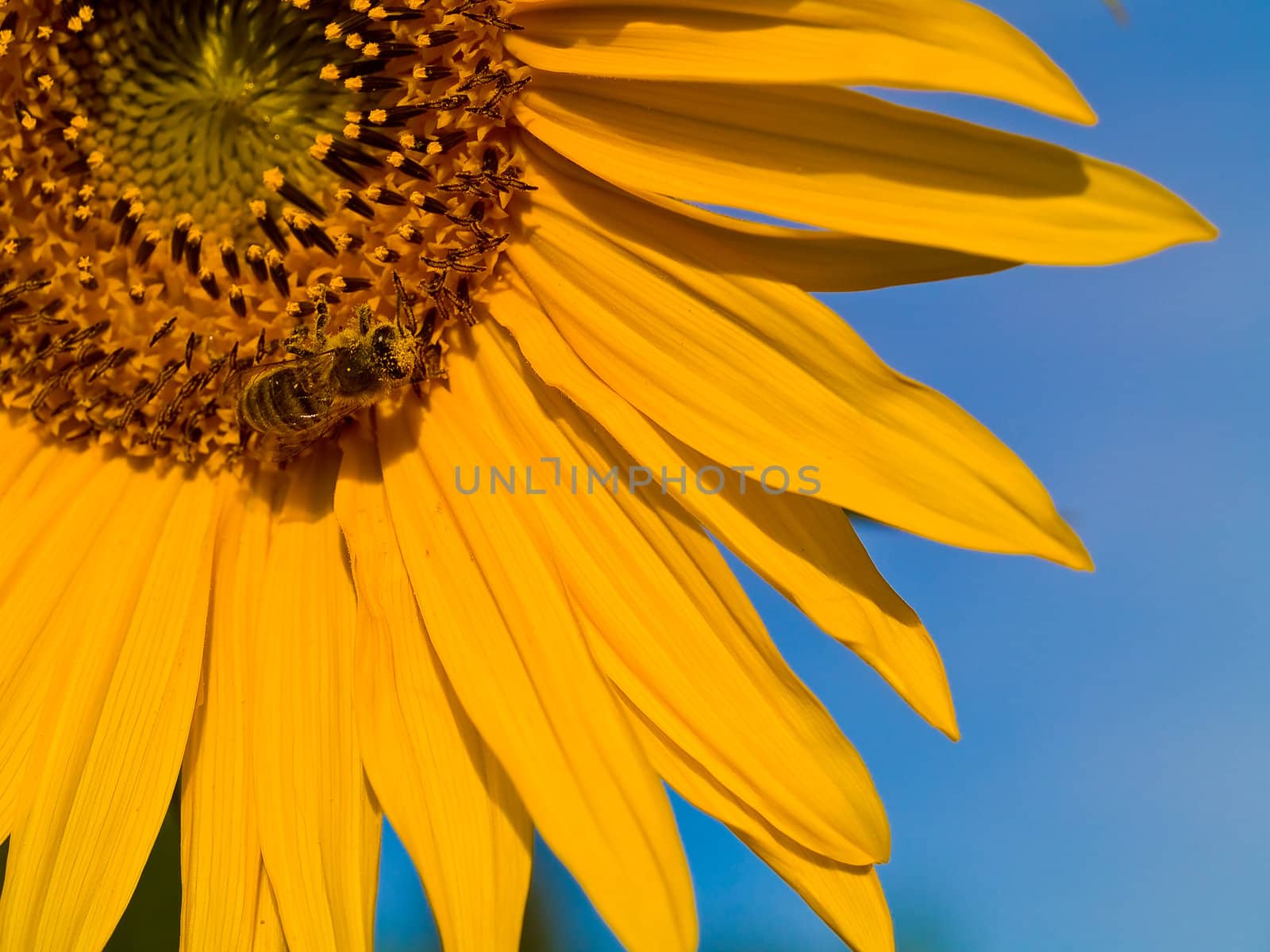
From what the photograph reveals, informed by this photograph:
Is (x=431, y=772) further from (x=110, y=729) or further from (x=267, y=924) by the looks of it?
(x=110, y=729)

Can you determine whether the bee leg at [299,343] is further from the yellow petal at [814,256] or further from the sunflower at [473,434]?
the yellow petal at [814,256]

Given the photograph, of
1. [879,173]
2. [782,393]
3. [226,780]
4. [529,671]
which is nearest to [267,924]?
[226,780]

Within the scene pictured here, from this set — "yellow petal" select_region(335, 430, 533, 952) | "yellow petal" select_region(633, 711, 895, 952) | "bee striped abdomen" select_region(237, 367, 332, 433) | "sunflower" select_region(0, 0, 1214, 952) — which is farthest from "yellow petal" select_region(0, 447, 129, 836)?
"yellow petal" select_region(633, 711, 895, 952)

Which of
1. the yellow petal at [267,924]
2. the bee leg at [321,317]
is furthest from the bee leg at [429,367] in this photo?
the yellow petal at [267,924]

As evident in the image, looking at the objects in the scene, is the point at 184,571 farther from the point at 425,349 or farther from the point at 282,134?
the point at 282,134

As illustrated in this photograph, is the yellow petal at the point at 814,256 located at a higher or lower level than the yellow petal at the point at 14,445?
lower

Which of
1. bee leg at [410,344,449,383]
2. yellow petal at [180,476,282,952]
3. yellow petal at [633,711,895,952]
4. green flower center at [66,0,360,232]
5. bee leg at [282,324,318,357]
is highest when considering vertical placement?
green flower center at [66,0,360,232]

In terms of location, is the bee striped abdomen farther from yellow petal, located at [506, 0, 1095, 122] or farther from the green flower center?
yellow petal, located at [506, 0, 1095, 122]

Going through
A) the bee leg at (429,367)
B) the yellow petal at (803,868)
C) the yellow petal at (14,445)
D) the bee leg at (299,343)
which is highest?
the yellow petal at (14,445)
